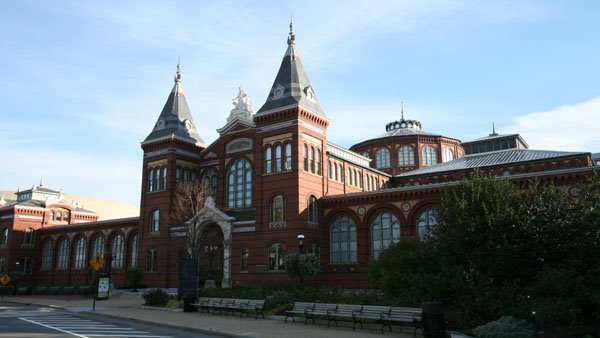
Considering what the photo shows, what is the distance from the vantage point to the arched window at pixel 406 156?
209 ft

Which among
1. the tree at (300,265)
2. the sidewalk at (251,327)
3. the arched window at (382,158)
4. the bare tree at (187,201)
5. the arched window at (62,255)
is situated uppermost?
the arched window at (382,158)

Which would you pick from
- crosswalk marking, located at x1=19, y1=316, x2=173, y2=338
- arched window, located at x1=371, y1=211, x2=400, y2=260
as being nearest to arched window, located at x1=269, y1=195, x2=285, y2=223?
arched window, located at x1=371, y1=211, x2=400, y2=260

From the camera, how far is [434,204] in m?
36.1

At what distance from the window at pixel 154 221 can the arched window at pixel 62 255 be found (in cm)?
2135

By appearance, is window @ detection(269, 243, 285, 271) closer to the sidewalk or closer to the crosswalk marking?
the sidewalk

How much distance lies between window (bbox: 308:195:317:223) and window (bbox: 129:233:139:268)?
888 inches

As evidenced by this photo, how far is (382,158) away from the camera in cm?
6475

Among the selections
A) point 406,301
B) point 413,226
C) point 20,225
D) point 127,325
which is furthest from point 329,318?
point 20,225

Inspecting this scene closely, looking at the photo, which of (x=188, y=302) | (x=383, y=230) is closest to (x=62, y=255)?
→ (x=188, y=302)

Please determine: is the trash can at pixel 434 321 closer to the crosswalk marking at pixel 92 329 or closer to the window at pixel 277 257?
the crosswalk marking at pixel 92 329

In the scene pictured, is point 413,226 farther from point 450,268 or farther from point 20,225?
point 20,225

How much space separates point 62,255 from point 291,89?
1633 inches

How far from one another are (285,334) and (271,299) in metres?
8.02

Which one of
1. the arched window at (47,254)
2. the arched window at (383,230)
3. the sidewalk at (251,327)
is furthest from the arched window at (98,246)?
the sidewalk at (251,327)
